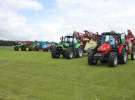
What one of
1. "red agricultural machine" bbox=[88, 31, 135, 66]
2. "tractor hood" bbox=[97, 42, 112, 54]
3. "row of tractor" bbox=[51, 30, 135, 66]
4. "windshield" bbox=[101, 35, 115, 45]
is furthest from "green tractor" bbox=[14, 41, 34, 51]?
"tractor hood" bbox=[97, 42, 112, 54]

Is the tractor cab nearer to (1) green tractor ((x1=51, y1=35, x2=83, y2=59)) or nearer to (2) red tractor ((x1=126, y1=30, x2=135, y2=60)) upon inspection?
(1) green tractor ((x1=51, y1=35, x2=83, y2=59))

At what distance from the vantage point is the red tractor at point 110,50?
25.6m

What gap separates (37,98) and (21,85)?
3114mm

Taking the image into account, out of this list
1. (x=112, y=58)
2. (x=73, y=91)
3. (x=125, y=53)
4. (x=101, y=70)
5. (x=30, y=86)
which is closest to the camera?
(x=73, y=91)

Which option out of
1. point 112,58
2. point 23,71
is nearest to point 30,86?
point 23,71

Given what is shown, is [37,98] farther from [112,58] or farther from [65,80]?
[112,58]

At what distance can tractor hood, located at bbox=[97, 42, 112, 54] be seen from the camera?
25.7 m

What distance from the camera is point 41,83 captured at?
1778 centimetres

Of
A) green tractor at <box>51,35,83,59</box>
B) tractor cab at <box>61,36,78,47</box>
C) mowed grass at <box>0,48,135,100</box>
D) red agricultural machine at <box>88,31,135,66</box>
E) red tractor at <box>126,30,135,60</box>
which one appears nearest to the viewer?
mowed grass at <box>0,48,135,100</box>

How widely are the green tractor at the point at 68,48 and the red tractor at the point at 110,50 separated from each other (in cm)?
564

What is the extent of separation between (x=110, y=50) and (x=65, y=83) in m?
8.82

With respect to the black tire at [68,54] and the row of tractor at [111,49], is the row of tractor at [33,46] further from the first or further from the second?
the row of tractor at [111,49]

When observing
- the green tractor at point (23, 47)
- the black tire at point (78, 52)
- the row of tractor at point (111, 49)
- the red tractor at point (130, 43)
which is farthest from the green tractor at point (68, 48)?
the green tractor at point (23, 47)

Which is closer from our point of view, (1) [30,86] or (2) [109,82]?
(1) [30,86]
